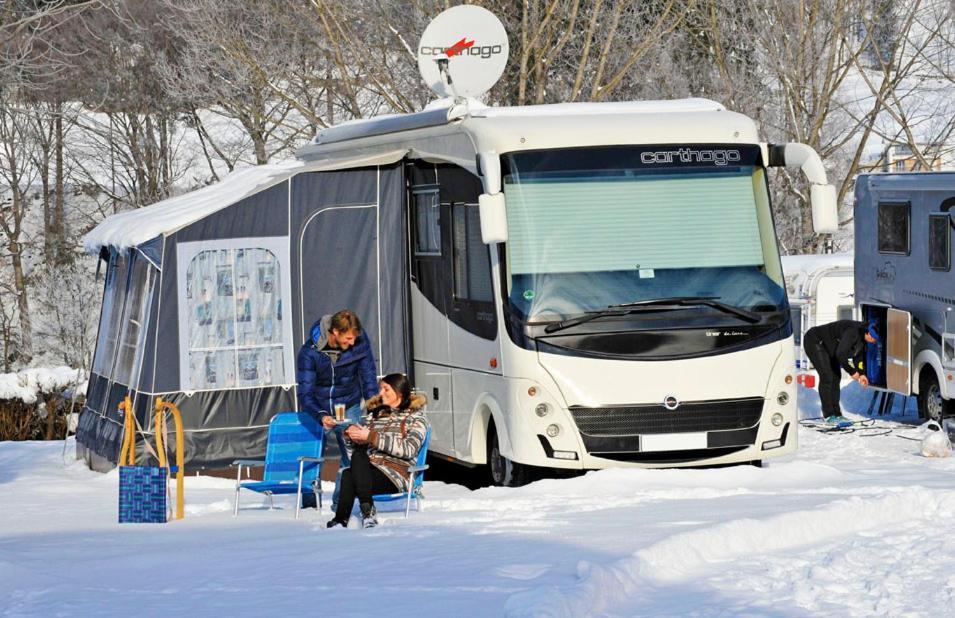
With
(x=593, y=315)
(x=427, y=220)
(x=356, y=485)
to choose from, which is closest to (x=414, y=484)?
(x=356, y=485)

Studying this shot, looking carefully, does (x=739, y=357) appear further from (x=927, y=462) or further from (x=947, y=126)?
(x=947, y=126)

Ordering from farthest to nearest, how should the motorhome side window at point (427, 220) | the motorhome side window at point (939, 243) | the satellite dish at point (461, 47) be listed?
1. the motorhome side window at point (939, 243)
2. the satellite dish at point (461, 47)
3. the motorhome side window at point (427, 220)

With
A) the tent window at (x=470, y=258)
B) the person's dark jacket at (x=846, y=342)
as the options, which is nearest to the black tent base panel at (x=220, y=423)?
the tent window at (x=470, y=258)

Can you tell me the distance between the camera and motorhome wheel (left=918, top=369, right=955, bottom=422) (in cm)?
1549

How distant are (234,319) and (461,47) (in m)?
2.87

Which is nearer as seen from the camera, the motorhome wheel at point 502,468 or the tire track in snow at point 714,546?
the tire track in snow at point 714,546

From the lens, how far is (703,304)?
34.6ft

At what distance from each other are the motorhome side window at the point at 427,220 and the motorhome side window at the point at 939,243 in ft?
18.5

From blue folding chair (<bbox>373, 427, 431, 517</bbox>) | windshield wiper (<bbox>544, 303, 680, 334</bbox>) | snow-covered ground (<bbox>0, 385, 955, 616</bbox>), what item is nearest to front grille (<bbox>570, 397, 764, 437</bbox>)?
snow-covered ground (<bbox>0, 385, 955, 616</bbox>)

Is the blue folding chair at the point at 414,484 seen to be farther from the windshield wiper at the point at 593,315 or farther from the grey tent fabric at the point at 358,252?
the grey tent fabric at the point at 358,252

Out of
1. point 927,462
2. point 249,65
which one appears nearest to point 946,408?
point 927,462

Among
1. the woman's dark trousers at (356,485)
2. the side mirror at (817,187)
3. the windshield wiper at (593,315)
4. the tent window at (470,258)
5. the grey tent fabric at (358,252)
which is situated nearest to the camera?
the woman's dark trousers at (356,485)

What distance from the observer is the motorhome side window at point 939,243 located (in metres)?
15.3

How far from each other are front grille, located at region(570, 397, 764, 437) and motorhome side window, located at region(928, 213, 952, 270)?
5.39m
